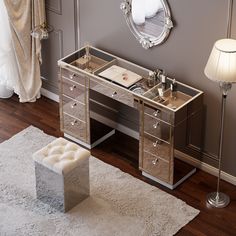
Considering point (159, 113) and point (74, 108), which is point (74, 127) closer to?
point (74, 108)

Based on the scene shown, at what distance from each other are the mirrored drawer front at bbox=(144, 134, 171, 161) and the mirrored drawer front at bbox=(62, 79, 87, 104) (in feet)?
2.11

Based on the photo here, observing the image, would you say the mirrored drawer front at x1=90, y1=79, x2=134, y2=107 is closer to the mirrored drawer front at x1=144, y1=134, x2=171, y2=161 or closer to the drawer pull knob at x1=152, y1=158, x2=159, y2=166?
the mirrored drawer front at x1=144, y1=134, x2=171, y2=161

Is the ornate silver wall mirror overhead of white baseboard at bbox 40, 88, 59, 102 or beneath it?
overhead

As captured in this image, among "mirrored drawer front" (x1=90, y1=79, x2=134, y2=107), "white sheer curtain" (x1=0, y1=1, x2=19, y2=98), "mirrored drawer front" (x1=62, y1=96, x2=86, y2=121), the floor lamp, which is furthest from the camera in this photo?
"white sheer curtain" (x1=0, y1=1, x2=19, y2=98)

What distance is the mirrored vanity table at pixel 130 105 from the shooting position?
4.66 meters

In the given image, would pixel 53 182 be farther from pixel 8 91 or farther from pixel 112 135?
pixel 8 91

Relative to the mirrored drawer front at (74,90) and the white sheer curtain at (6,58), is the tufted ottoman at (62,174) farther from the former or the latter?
the white sheer curtain at (6,58)

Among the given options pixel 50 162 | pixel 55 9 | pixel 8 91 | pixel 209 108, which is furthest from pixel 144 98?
pixel 8 91

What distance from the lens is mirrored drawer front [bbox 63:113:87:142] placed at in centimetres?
527

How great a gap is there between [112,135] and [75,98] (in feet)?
1.59

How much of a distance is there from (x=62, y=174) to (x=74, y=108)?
3.12ft

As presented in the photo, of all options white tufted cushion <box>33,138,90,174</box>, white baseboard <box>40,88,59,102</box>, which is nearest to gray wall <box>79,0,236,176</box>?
white baseboard <box>40,88,59,102</box>

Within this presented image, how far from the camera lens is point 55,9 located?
5449 mm

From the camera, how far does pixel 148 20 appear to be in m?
4.81
